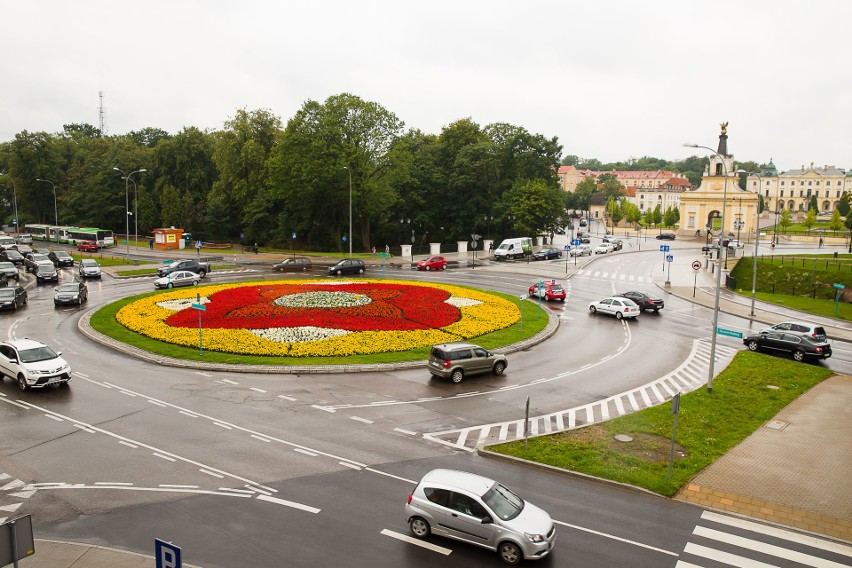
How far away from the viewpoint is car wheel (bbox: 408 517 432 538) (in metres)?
13.6

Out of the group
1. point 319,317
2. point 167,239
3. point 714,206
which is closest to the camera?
point 319,317

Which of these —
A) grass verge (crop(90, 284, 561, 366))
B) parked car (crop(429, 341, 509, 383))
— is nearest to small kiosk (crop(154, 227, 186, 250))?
grass verge (crop(90, 284, 561, 366))

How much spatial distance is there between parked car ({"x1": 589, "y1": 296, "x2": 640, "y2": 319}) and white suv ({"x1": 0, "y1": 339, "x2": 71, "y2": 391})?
32.9 m

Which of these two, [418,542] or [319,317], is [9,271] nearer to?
[319,317]

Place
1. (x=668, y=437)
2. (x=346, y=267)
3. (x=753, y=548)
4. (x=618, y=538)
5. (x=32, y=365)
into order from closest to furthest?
(x=753, y=548), (x=618, y=538), (x=668, y=437), (x=32, y=365), (x=346, y=267)

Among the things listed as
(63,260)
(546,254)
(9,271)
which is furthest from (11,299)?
(546,254)

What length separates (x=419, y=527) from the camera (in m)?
13.7

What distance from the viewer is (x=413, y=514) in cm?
1366

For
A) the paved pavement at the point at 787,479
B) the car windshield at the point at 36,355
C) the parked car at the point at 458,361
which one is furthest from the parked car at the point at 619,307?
the car windshield at the point at 36,355

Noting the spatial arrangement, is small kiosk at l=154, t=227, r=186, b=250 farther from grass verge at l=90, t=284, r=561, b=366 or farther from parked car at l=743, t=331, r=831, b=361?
parked car at l=743, t=331, r=831, b=361

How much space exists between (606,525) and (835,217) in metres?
129

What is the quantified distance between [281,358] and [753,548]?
21041 mm

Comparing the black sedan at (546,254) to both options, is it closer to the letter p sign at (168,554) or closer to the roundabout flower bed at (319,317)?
the roundabout flower bed at (319,317)

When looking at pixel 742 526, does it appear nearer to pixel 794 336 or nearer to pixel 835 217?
pixel 794 336
